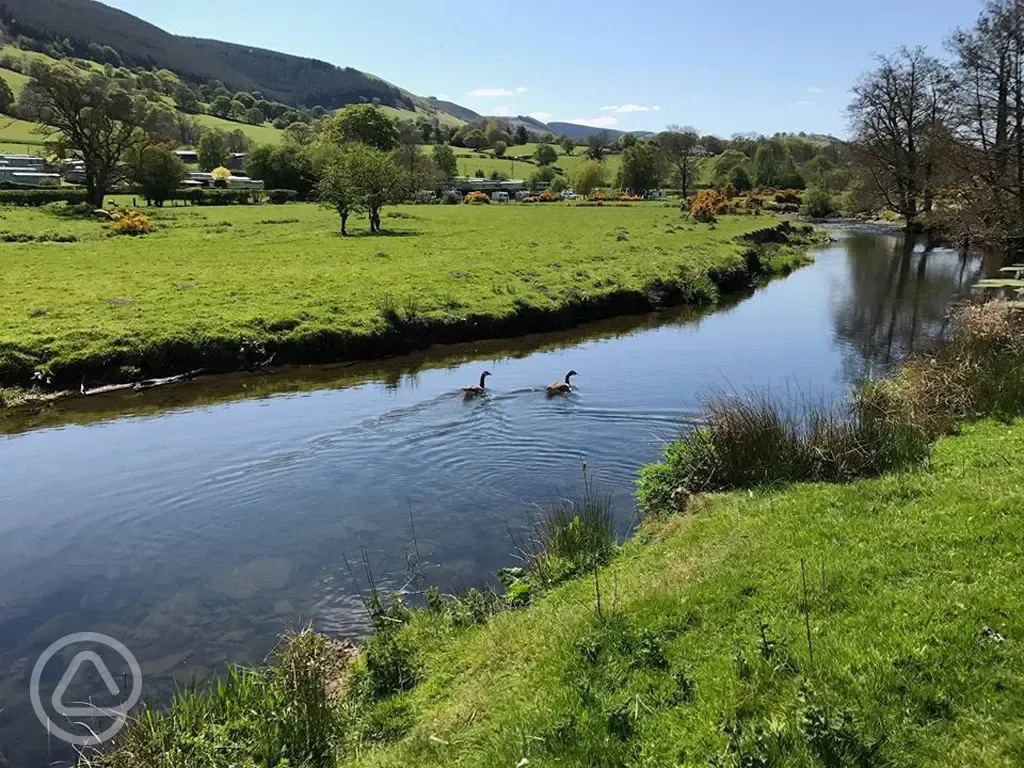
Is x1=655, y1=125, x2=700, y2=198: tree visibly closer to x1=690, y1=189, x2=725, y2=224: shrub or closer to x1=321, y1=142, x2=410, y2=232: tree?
x1=690, y1=189, x2=725, y2=224: shrub

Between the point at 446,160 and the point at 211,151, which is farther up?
the point at 446,160

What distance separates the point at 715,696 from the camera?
19.1ft

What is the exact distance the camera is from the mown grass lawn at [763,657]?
5184 millimetres

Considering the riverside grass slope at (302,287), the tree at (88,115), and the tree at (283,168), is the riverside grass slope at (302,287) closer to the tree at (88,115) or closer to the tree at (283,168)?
the tree at (88,115)

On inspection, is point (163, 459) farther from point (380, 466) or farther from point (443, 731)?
point (443, 731)

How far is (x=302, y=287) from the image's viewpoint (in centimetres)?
A: 2903

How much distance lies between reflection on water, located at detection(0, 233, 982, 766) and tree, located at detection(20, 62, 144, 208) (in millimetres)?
56922

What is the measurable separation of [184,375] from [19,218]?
42.4 m

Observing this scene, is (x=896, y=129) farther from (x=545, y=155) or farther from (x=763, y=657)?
(x=545, y=155)

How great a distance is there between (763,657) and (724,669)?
338 mm

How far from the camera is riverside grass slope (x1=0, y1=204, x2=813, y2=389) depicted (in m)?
22.4

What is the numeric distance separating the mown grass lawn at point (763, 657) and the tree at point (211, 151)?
461 feet

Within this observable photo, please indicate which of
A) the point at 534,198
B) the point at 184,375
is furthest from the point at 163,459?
the point at 534,198

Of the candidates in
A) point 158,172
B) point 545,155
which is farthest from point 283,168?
point 545,155
